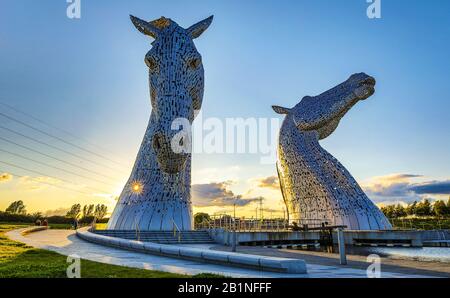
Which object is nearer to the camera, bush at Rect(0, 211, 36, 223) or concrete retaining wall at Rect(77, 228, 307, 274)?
concrete retaining wall at Rect(77, 228, 307, 274)

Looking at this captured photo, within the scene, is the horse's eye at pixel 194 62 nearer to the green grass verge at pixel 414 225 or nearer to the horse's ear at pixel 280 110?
the horse's ear at pixel 280 110

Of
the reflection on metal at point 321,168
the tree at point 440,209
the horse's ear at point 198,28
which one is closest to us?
the horse's ear at point 198,28

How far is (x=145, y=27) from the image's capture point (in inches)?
1004

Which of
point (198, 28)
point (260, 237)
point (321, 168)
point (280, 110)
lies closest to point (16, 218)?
point (198, 28)

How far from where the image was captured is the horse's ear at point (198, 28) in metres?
25.7

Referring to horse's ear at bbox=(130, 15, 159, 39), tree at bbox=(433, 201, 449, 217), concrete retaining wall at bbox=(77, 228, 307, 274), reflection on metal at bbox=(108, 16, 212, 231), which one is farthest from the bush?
tree at bbox=(433, 201, 449, 217)

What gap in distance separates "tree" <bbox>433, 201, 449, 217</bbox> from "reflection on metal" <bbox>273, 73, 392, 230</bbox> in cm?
5282

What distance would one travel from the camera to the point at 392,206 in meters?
91.8

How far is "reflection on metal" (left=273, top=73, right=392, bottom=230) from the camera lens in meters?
27.2

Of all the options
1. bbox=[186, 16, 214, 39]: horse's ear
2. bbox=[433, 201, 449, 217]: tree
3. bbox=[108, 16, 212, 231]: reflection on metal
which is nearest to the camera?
bbox=[108, 16, 212, 231]: reflection on metal

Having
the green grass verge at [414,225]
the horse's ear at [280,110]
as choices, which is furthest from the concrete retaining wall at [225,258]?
the green grass verge at [414,225]

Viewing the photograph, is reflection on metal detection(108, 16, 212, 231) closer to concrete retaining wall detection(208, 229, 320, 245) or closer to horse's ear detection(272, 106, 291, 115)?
concrete retaining wall detection(208, 229, 320, 245)

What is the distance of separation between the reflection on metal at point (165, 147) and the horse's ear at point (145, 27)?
0.07m
